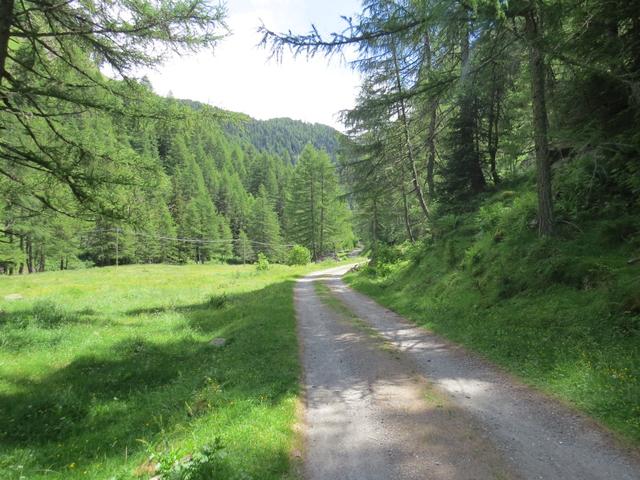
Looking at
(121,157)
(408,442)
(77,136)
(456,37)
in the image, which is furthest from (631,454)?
(77,136)

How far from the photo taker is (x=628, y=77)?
863 cm

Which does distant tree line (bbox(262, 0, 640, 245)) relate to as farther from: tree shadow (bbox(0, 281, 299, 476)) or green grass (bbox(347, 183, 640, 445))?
tree shadow (bbox(0, 281, 299, 476))

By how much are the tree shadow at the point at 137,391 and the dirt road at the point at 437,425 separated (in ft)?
2.94

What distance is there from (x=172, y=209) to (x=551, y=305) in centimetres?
8393

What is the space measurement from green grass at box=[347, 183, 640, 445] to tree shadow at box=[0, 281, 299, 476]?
460 centimetres

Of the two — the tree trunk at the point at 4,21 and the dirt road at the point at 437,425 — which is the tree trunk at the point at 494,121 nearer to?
the dirt road at the point at 437,425

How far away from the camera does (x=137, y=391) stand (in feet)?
26.0

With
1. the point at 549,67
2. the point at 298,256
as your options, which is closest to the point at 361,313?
the point at 549,67

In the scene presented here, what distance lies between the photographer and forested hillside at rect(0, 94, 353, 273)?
11062mm

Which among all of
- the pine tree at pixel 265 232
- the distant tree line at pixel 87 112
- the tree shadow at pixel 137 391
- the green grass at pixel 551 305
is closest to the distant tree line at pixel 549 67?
the green grass at pixel 551 305

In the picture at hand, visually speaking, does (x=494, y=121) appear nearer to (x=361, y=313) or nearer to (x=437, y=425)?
(x=361, y=313)

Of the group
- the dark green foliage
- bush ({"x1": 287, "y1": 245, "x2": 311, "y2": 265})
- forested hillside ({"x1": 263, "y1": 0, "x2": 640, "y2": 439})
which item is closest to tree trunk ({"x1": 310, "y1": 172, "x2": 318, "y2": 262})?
the dark green foliage

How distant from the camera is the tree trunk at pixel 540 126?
9155mm

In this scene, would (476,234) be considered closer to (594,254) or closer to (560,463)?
(594,254)
